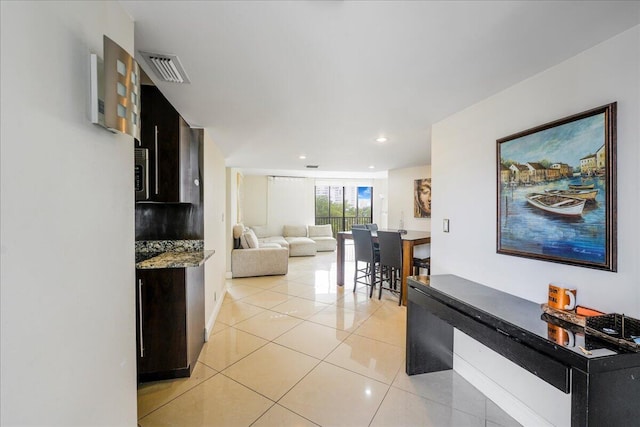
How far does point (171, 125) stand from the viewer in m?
2.36

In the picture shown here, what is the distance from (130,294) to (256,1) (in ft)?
4.67

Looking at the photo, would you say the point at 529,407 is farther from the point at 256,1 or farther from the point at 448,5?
the point at 256,1

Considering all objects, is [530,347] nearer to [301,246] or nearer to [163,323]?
[163,323]

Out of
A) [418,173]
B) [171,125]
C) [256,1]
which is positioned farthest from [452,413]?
[418,173]

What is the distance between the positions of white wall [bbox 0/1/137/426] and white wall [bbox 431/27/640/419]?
225 centimetres

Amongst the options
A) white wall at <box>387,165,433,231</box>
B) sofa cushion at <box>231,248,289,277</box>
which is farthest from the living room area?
white wall at <box>387,165,433,231</box>

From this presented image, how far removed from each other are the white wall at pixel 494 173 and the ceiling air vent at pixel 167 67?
2.16 metres

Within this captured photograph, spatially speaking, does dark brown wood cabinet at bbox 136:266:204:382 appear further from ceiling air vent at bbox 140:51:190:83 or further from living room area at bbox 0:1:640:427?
ceiling air vent at bbox 140:51:190:83

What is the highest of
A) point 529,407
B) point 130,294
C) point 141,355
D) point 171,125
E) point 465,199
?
point 171,125

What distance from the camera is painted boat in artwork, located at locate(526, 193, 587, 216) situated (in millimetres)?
1482

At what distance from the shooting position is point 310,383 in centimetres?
218

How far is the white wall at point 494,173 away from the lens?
4.22 feet

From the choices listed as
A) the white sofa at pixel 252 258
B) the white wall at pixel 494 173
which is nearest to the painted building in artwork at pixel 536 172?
the white wall at pixel 494 173

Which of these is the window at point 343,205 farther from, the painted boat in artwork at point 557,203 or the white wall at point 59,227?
the white wall at point 59,227
